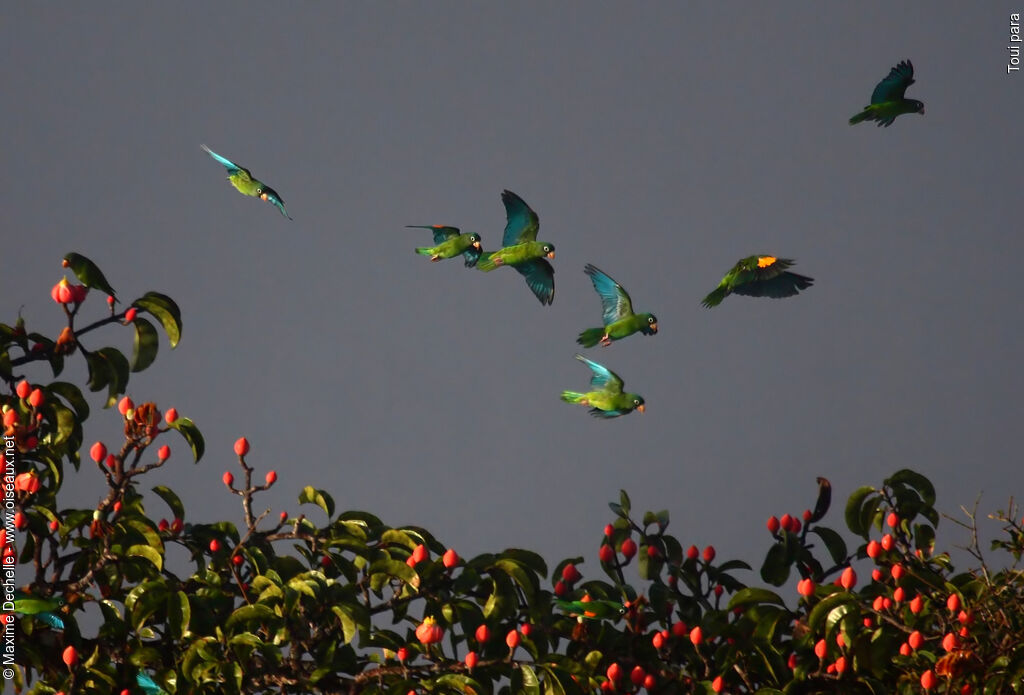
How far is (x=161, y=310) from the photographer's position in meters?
3.34

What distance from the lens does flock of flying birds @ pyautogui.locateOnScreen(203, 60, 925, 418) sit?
144 inches

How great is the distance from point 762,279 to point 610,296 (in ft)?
1.47

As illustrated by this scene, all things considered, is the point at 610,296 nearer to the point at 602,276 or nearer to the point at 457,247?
the point at 602,276

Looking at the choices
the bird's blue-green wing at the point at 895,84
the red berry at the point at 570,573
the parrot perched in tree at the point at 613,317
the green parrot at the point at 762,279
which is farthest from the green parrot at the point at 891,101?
the red berry at the point at 570,573

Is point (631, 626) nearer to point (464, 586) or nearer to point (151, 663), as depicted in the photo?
point (464, 586)

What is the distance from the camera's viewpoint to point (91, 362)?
3.35m

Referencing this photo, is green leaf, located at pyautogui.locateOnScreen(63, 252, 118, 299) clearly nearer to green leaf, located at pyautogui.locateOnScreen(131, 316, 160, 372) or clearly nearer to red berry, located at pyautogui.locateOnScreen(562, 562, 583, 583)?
green leaf, located at pyautogui.locateOnScreen(131, 316, 160, 372)

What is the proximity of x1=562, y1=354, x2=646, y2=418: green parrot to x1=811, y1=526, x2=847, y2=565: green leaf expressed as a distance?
61 cm

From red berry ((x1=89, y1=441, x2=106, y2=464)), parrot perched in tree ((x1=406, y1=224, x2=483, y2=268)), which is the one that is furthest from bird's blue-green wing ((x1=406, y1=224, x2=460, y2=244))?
red berry ((x1=89, y1=441, x2=106, y2=464))

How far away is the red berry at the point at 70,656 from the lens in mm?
3031

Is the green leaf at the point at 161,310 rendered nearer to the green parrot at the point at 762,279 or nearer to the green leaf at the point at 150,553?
the green leaf at the point at 150,553

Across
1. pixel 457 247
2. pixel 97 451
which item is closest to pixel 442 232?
pixel 457 247

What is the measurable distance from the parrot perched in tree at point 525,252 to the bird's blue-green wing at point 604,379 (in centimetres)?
23

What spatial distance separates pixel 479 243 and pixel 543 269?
0.22 m
